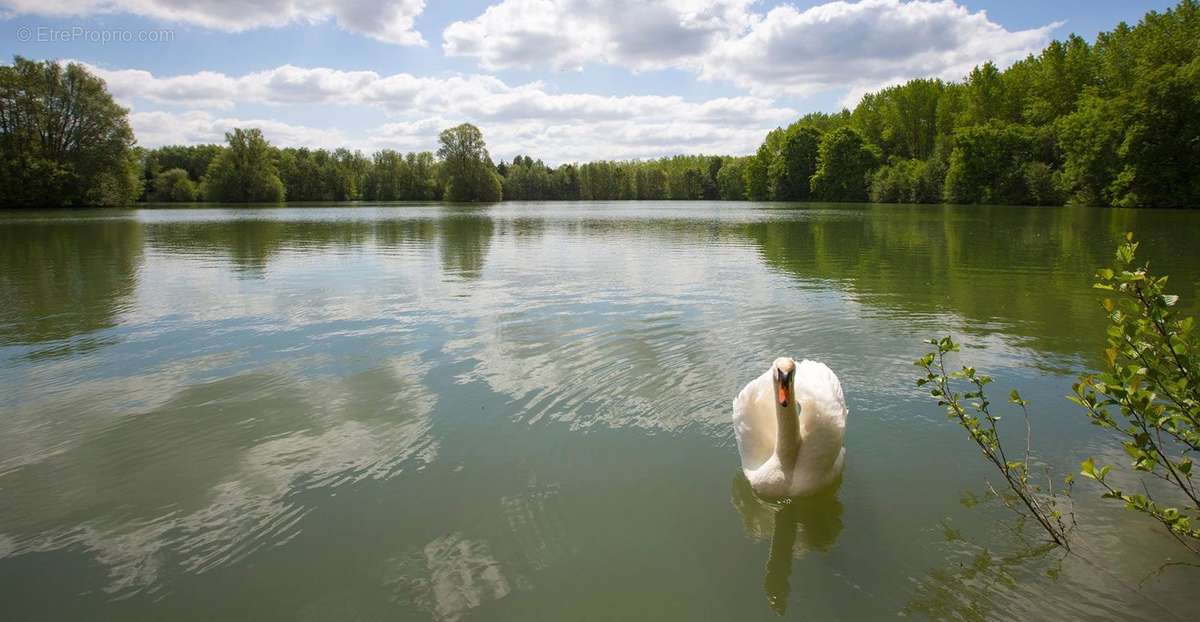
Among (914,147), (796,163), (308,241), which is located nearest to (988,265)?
(308,241)

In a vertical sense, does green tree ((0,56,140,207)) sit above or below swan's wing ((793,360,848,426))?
above

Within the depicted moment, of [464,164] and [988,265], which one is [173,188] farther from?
[988,265]

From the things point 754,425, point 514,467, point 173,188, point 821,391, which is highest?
point 173,188

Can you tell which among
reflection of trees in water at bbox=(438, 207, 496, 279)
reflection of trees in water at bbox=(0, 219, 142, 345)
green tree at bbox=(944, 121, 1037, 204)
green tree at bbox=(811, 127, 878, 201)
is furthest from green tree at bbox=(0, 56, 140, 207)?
green tree at bbox=(944, 121, 1037, 204)

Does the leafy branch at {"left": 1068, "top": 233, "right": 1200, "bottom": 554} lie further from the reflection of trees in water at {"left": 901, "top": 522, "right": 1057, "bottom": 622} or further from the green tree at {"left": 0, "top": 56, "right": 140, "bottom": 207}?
the green tree at {"left": 0, "top": 56, "right": 140, "bottom": 207}

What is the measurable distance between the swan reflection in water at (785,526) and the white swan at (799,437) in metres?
0.13

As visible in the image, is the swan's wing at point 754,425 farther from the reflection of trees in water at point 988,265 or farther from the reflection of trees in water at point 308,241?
the reflection of trees in water at point 308,241

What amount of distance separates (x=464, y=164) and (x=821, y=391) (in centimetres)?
11074

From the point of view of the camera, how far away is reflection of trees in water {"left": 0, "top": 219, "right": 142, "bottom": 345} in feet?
39.2

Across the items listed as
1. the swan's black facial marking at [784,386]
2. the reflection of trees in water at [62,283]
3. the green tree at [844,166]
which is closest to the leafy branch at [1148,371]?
the swan's black facial marking at [784,386]

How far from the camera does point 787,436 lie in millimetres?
5316

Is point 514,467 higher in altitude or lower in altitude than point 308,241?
lower

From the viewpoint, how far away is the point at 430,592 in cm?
430

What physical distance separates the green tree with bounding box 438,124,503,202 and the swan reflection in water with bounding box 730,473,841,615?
108867mm
